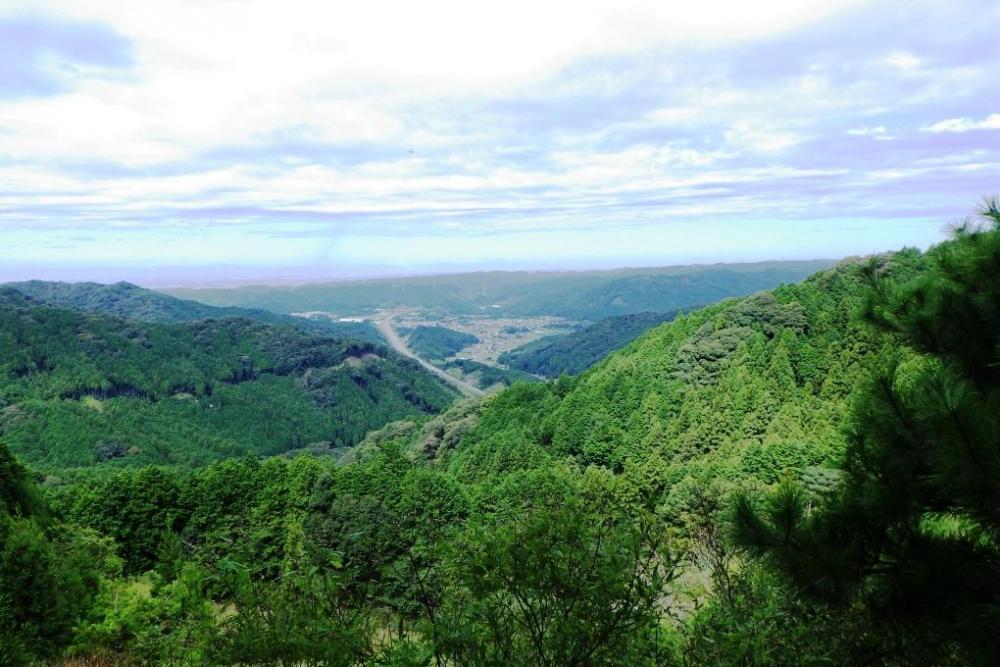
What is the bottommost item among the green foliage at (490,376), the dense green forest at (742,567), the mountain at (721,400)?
the green foliage at (490,376)

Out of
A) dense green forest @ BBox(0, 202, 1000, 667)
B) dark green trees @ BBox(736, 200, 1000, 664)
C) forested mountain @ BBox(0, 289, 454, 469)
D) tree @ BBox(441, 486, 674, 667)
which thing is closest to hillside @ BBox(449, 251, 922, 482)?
dense green forest @ BBox(0, 202, 1000, 667)

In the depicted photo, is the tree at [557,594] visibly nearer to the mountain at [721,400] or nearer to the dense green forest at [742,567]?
the dense green forest at [742,567]

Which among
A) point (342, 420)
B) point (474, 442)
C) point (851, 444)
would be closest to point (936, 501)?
point (851, 444)

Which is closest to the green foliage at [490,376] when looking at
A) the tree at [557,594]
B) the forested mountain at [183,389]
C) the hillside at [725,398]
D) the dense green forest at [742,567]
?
the forested mountain at [183,389]

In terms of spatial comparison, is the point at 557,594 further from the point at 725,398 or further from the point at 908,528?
the point at 725,398

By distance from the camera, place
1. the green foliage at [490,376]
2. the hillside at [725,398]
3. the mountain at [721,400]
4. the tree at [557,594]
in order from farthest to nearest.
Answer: the green foliage at [490,376] < the hillside at [725,398] < the mountain at [721,400] < the tree at [557,594]

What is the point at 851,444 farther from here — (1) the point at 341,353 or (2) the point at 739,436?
(1) the point at 341,353

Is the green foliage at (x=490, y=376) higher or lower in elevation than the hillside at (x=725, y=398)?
lower

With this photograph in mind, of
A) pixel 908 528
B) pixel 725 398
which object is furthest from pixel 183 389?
pixel 908 528
